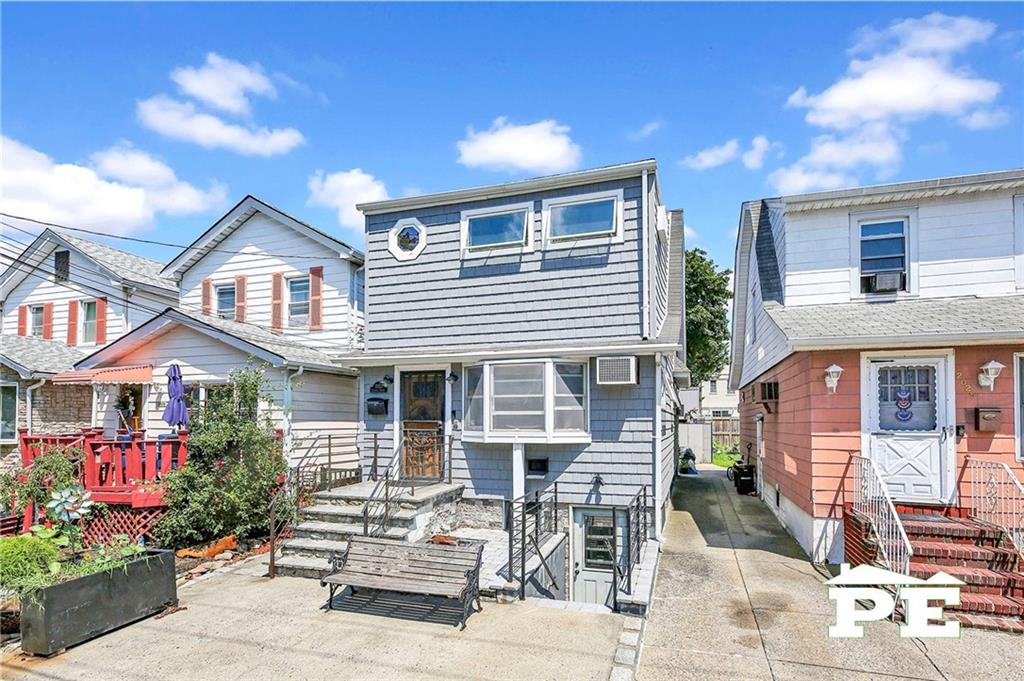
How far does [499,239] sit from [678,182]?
4.99 meters

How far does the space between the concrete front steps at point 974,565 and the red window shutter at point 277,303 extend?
12.9 metres

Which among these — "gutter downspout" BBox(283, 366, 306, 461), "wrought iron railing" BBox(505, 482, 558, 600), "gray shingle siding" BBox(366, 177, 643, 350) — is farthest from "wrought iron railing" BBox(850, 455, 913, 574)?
"gutter downspout" BBox(283, 366, 306, 461)

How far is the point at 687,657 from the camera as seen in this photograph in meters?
5.08

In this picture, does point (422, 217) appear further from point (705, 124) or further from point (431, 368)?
point (705, 124)

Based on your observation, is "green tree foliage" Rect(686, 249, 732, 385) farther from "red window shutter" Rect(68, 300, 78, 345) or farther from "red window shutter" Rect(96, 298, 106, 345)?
"red window shutter" Rect(68, 300, 78, 345)

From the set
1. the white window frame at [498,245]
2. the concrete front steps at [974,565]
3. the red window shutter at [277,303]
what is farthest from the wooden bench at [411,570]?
the red window shutter at [277,303]

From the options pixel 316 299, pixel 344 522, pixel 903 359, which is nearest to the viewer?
pixel 903 359

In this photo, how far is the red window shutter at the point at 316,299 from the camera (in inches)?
516

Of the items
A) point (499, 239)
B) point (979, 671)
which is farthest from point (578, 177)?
point (979, 671)

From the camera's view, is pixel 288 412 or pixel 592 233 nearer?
pixel 592 233

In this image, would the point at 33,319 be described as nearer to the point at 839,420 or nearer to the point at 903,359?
the point at 839,420

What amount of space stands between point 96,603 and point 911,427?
1032 centimetres

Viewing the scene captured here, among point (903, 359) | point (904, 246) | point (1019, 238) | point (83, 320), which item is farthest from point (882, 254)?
point (83, 320)

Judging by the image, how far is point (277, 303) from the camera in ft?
44.0
